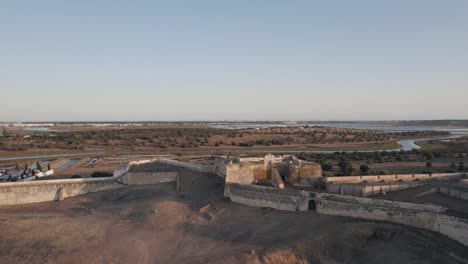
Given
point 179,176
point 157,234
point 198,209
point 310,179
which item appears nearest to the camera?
point 157,234

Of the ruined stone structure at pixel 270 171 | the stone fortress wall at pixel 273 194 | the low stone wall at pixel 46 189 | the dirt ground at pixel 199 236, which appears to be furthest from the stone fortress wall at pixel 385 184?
the low stone wall at pixel 46 189

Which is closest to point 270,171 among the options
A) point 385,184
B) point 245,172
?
point 245,172

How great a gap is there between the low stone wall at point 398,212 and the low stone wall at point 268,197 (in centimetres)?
82

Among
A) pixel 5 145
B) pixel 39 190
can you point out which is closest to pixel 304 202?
pixel 39 190

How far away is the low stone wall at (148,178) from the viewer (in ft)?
70.6

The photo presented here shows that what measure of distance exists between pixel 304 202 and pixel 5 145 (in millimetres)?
47279

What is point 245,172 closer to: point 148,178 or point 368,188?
point 368,188

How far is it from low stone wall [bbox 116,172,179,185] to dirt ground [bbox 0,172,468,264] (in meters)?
2.58

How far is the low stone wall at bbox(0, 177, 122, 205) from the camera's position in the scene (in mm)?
19406

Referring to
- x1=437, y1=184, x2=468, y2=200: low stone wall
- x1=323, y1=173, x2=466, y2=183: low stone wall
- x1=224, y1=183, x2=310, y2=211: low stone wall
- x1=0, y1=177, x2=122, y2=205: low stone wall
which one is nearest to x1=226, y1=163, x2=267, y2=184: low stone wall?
x1=224, y1=183, x2=310, y2=211: low stone wall

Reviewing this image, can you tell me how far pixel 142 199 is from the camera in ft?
63.1

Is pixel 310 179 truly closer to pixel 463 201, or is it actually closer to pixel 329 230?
pixel 329 230

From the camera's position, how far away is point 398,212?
44.3 feet

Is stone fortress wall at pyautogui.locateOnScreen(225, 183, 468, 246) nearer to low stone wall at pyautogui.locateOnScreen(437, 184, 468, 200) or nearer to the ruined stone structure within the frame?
the ruined stone structure
